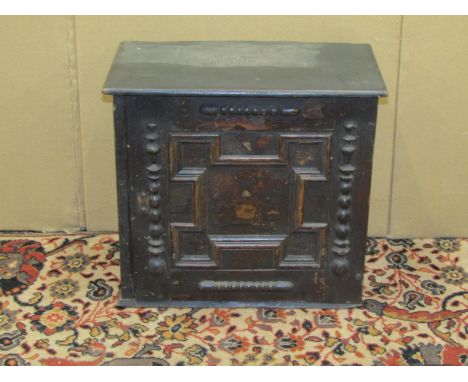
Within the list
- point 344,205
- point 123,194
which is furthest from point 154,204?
point 344,205

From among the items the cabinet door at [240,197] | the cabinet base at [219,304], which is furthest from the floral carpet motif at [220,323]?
the cabinet door at [240,197]

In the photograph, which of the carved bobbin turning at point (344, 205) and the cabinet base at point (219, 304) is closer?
the carved bobbin turning at point (344, 205)

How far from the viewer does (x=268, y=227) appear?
10.5ft

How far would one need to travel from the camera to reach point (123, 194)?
3125 mm

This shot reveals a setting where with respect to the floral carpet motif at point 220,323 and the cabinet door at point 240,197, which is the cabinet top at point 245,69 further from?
the floral carpet motif at point 220,323

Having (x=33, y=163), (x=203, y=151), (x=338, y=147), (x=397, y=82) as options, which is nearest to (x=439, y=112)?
(x=397, y=82)

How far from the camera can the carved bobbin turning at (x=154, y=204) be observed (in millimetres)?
3029

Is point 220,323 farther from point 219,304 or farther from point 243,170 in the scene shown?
point 243,170

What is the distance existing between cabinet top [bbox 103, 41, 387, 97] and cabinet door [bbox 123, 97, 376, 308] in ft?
0.16

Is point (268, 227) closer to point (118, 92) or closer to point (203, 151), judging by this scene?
point (203, 151)

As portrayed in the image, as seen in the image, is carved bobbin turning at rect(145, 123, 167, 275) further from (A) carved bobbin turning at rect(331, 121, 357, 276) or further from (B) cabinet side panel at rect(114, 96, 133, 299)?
(A) carved bobbin turning at rect(331, 121, 357, 276)

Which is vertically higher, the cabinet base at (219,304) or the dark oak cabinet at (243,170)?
the dark oak cabinet at (243,170)

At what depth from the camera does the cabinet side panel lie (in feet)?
9.84

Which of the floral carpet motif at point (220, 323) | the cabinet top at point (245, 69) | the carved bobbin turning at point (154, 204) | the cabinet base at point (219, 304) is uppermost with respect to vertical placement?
the cabinet top at point (245, 69)
